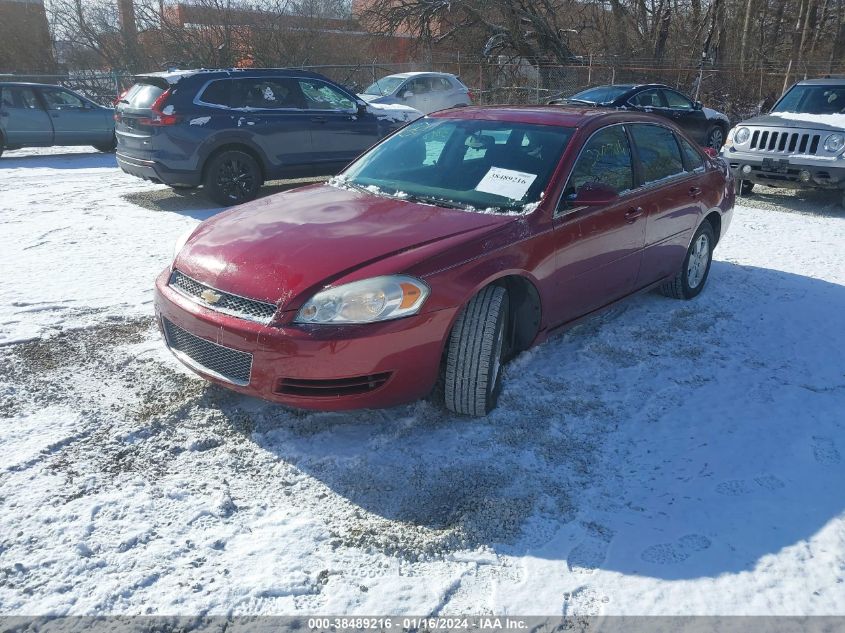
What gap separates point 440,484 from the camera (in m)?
3.09

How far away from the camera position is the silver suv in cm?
888

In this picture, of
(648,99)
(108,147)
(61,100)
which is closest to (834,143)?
(648,99)

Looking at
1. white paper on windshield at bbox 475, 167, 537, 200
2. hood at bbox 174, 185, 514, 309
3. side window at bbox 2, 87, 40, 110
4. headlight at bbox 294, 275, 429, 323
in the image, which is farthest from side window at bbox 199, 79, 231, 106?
side window at bbox 2, 87, 40, 110

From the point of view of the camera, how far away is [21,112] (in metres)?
13.5

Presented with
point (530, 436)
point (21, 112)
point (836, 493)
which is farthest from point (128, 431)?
point (21, 112)

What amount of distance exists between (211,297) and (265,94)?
651 centimetres

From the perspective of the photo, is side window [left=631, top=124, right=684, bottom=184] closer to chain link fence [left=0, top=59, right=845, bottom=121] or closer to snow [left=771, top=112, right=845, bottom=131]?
snow [left=771, top=112, right=845, bottom=131]

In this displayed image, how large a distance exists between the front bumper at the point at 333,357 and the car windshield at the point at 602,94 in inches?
418

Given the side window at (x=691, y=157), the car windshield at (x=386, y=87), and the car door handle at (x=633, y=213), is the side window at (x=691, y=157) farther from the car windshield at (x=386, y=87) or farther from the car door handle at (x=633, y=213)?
the car windshield at (x=386, y=87)

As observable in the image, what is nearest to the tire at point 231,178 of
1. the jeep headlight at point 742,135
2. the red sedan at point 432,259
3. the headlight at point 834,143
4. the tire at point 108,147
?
the red sedan at point 432,259

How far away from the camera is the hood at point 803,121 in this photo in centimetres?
901

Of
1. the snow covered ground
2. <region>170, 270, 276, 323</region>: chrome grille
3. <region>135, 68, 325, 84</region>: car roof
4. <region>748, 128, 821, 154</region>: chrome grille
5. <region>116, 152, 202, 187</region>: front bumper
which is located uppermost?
<region>135, 68, 325, 84</region>: car roof

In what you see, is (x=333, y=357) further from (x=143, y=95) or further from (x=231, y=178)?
(x=143, y=95)

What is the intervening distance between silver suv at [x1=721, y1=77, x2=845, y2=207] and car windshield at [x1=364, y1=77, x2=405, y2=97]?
8105 mm
